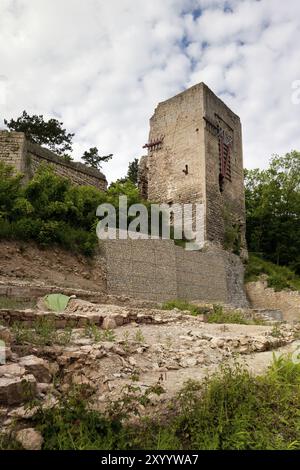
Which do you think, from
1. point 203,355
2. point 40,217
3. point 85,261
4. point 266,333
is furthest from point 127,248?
point 203,355

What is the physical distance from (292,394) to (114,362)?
6.36 ft

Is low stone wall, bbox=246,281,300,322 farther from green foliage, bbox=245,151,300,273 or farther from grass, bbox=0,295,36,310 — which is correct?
grass, bbox=0,295,36,310

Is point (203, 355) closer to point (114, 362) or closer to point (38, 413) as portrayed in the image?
point (114, 362)

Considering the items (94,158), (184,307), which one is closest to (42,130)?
(94,158)

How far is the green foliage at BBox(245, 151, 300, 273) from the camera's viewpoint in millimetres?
22375

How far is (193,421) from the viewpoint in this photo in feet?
11.0

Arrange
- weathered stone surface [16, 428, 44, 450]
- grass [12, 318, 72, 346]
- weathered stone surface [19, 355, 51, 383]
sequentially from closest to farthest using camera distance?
1. weathered stone surface [16, 428, 44, 450]
2. weathered stone surface [19, 355, 51, 383]
3. grass [12, 318, 72, 346]

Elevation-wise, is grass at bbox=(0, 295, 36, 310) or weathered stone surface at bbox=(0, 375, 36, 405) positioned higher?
grass at bbox=(0, 295, 36, 310)

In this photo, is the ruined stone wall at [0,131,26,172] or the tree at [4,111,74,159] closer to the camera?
the ruined stone wall at [0,131,26,172]

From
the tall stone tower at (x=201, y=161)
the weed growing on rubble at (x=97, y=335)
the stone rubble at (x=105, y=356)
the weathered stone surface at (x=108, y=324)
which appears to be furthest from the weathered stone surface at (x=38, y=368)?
the tall stone tower at (x=201, y=161)

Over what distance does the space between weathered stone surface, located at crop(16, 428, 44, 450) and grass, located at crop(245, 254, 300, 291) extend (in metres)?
16.2

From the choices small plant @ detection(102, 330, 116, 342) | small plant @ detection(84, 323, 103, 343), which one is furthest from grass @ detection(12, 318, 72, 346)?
small plant @ detection(102, 330, 116, 342)

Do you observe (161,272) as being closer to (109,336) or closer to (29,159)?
(29,159)

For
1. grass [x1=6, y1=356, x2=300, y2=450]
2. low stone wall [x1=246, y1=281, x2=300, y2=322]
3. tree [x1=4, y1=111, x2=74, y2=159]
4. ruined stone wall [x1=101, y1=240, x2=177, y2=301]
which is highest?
tree [x1=4, y1=111, x2=74, y2=159]
